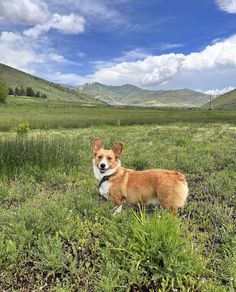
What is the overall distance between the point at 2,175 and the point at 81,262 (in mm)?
6441

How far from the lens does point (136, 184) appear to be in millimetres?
6875

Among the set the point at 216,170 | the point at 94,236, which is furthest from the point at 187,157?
the point at 94,236

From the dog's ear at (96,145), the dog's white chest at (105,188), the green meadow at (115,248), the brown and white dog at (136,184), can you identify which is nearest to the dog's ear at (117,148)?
the brown and white dog at (136,184)

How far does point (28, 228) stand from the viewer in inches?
213

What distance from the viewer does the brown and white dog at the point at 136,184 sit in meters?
6.44

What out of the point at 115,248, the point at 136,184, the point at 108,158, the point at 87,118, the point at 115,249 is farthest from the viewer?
the point at 87,118

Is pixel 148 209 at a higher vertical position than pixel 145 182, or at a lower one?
lower

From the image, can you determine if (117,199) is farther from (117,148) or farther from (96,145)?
(96,145)

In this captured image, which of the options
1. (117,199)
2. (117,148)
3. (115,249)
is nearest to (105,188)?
(117,199)

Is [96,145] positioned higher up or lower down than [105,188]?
higher up

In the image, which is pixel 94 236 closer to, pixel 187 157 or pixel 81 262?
pixel 81 262

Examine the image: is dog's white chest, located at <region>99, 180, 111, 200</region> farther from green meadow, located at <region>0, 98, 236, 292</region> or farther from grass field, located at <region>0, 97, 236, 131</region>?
grass field, located at <region>0, 97, 236, 131</region>

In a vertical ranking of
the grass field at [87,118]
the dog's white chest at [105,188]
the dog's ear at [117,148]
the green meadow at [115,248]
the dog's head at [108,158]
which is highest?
the dog's ear at [117,148]

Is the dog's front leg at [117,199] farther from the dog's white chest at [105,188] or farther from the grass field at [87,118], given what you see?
the grass field at [87,118]
